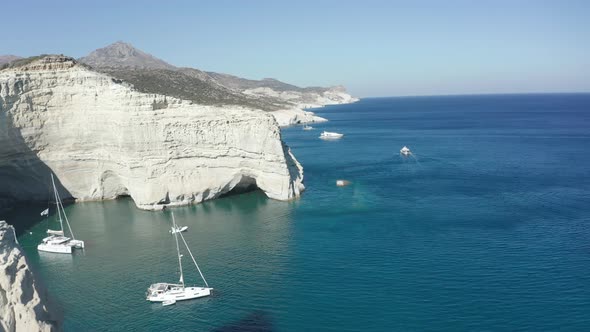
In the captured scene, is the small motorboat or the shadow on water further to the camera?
the small motorboat

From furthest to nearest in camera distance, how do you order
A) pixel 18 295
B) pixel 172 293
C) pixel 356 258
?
pixel 356 258 → pixel 172 293 → pixel 18 295

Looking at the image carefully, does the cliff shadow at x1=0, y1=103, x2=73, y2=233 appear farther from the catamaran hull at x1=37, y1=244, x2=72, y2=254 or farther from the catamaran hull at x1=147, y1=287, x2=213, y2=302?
the catamaran hull at x1=147, y1=287, x2=213, y2=302

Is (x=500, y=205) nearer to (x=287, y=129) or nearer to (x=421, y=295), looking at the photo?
(x=421, y=295)

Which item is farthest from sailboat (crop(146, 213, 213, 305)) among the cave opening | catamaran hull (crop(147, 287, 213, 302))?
the cave opening

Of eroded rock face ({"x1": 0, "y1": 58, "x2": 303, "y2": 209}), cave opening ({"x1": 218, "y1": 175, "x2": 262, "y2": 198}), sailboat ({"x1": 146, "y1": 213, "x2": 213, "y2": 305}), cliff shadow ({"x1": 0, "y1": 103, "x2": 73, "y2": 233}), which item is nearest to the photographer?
sailboat ({"x1": 146, "y1": 213, "x2": 213, "y2": 305})

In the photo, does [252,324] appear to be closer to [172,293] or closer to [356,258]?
[172,293]

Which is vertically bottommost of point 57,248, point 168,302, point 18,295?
point 168,302

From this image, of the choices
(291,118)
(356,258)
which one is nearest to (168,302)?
(356,258)

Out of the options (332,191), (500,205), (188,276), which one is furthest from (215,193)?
(500,205)
